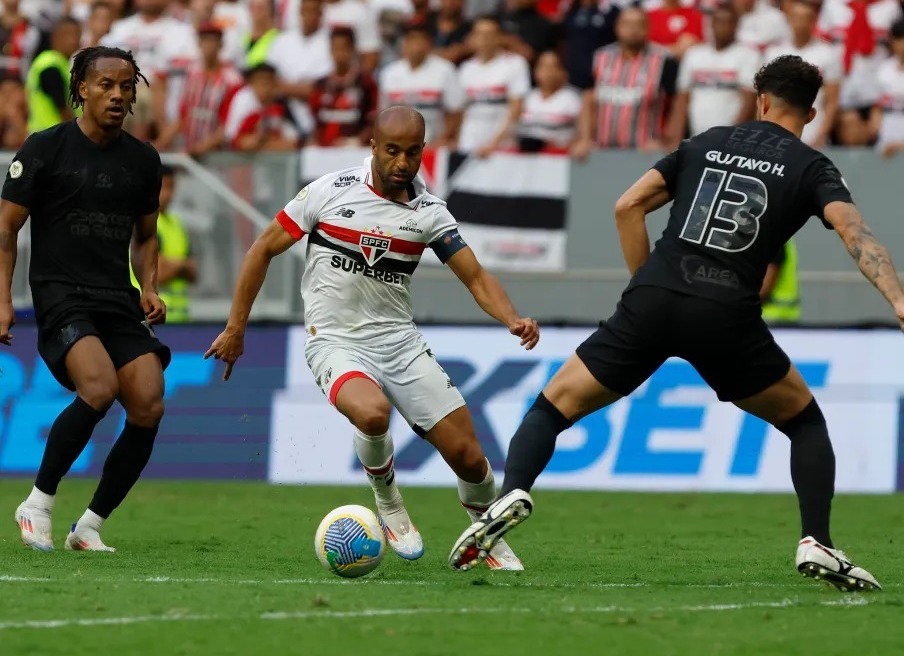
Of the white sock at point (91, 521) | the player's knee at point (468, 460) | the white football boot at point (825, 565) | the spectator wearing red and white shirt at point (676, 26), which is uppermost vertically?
the spectator wearing red and white shirt at point (676, 26)

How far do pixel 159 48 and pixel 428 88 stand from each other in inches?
116

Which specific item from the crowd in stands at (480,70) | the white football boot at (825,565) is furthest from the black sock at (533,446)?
the crowd in stands at (480,70)

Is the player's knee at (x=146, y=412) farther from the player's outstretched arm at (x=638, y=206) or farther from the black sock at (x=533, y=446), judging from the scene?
the player's outstretched arm at (x=638, y=206)

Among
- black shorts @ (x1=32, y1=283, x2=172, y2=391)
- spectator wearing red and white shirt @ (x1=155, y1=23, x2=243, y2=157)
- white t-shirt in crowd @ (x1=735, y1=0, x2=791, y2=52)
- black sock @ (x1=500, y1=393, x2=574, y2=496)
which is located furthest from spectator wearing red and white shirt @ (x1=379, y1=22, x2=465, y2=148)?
black sock @ (x1=500, y1=393, x2=574, y2=496)

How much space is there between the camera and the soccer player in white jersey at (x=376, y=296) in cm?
810

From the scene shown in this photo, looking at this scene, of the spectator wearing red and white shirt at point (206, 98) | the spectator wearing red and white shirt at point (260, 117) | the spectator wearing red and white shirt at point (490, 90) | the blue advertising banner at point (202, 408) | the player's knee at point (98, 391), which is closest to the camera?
the player's knee at point (98, 391)

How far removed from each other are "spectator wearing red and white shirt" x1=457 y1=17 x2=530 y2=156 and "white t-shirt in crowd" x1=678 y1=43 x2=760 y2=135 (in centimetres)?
162

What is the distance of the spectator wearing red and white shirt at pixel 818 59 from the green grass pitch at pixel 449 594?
196 inches

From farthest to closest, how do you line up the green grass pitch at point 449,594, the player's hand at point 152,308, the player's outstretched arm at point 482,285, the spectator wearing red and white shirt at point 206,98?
1. the spectator wearing red and white shirt at point 206,98
2. the player's hand at point 152,308
3. the player's outstretched arm at point 482,285
4. the green grass pitch at point 449,594

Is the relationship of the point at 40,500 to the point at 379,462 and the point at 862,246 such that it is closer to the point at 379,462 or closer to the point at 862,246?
the point at 379,462

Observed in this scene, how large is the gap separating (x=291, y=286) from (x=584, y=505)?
152 inches

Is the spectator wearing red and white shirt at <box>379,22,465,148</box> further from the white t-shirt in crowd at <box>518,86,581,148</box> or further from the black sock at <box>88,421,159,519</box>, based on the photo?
the black sock at <box>88,421,159,519</box>

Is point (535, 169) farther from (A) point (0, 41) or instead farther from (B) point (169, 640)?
(B) point (169, 640)

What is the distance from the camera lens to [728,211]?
7.34 metres
